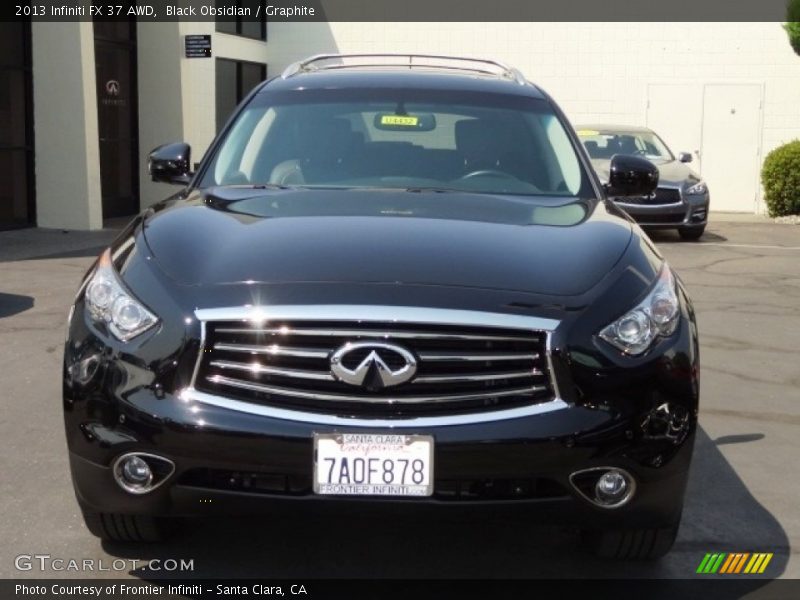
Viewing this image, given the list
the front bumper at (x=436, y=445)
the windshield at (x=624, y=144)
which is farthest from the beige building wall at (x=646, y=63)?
the front bumper at (x=436, y=445)

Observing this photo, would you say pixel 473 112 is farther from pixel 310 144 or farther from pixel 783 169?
pixel 783 169

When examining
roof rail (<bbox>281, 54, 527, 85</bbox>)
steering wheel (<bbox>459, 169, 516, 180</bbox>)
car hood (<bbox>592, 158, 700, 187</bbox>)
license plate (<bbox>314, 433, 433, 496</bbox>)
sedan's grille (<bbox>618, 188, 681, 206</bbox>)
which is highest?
roof rail (<bbox>281, 54, 527, 85</bbox>)

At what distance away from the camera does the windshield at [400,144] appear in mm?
4809

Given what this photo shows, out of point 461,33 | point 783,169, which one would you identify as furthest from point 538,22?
point 783,169

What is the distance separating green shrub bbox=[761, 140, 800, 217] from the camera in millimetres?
Answer: 18906

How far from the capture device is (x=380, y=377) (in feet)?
10.7

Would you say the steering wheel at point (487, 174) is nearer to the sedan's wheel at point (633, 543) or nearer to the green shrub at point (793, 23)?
the sedan's wheel at point (633, 543)

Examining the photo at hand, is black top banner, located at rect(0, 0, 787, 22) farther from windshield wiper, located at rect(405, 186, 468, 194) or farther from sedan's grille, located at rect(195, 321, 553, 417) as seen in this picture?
sedan's grille, located at rect(195, 321, 553, 417)

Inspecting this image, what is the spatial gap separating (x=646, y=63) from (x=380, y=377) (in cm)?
1912

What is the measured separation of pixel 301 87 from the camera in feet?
17.5

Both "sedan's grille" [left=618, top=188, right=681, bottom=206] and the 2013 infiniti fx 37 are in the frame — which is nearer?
the 2013 infiniti fx 37

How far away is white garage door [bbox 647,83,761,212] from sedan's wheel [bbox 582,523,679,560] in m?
18.3

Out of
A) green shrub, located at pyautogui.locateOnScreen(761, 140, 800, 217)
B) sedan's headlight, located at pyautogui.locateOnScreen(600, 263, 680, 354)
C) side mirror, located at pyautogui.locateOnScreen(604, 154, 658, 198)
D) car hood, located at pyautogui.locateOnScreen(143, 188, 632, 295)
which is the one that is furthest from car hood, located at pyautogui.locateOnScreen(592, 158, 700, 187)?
sedan's headlight, located at pyautogui.locateOnScreen(600, 263, 680, 354)

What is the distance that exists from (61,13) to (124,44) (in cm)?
247
